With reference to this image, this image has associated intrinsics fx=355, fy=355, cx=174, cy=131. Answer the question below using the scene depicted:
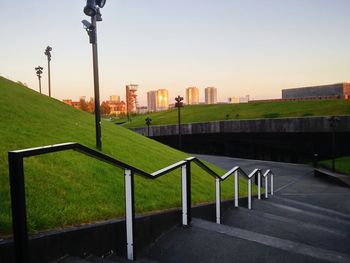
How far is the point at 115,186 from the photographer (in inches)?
226

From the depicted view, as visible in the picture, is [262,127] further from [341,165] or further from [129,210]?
[129,210]

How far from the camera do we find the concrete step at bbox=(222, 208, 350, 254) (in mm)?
6203

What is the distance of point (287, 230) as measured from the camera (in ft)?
22.0

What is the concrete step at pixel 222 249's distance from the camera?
4109 millimetres

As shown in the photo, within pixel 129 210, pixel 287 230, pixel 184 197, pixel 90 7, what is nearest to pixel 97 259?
pixel 129 210

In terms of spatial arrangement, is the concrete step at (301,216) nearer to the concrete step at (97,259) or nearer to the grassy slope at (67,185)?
the grassy slope at (67,185)

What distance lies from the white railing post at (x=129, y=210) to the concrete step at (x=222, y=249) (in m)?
0.42

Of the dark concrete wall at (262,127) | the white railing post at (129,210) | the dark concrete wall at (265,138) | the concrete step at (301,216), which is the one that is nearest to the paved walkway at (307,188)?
the dark concrete wall at (265,138)

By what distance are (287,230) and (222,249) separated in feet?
9.43

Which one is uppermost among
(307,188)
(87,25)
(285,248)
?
(87,25)

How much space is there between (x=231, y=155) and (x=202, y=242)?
133 ft

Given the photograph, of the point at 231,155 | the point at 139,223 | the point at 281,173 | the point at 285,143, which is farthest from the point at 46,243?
the point at 231,155

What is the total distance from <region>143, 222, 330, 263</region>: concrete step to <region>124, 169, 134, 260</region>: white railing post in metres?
0.42

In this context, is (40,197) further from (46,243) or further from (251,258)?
(251,258)
